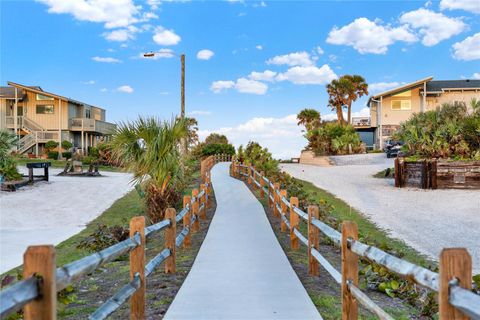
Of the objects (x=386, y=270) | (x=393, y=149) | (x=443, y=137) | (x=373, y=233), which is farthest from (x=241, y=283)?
(x=393, y=149)

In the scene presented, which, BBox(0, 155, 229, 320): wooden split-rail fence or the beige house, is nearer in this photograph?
BBox(0, 155, 229, 320): wooden split-rail fence

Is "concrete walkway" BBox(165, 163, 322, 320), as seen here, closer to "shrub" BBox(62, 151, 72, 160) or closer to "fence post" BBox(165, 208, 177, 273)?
"fence post" BBox(165, 208, 177, 273)

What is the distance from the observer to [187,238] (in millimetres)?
9594

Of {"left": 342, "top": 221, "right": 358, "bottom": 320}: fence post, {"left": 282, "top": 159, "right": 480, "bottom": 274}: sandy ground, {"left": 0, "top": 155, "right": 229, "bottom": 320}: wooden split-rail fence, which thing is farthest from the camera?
{"left": 282, "top": 159, "right": 480, "bottom": 274}: sandy ground

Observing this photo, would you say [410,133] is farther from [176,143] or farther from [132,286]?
[132,286]

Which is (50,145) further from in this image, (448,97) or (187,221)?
(187,221)

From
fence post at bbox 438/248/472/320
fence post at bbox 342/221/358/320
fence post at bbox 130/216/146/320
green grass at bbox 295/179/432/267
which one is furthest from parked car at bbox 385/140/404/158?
fence post at bbox 438/248/472/320

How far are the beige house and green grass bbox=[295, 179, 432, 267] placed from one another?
3673 centimetres

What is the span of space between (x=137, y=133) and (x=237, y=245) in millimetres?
4605

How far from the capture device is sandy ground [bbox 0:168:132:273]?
11.5 metres

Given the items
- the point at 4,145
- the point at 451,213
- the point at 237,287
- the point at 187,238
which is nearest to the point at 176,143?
the point at 187,238

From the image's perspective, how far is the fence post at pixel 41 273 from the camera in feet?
8.49

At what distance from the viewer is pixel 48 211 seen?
16.6 meters

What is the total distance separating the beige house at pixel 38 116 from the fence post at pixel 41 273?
4749cm
